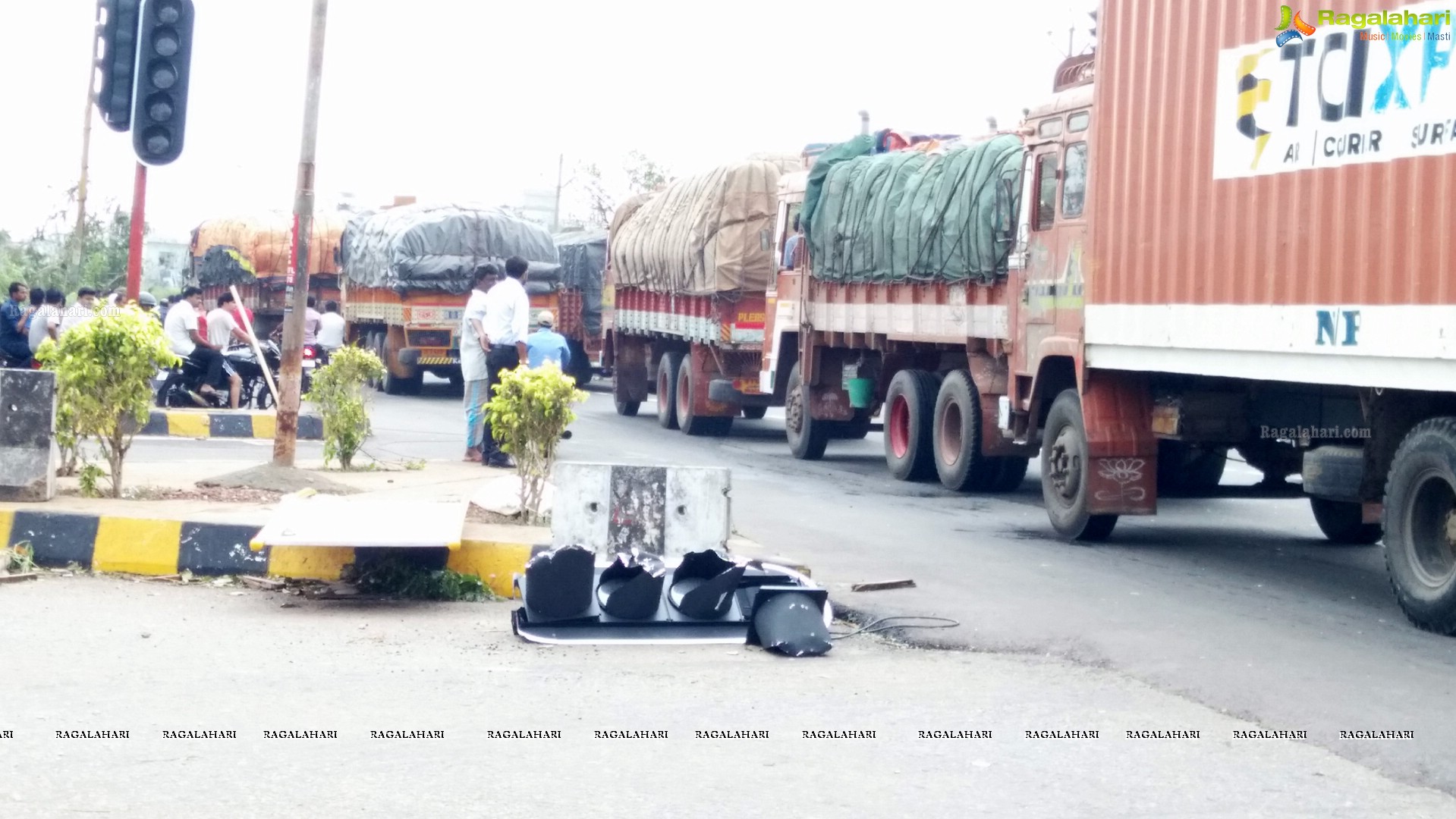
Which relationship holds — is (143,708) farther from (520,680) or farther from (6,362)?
(6,362)

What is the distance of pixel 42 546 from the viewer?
8242 mm

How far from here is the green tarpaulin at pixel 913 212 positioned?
43.1 ft

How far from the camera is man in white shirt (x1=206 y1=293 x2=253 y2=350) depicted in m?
18.3

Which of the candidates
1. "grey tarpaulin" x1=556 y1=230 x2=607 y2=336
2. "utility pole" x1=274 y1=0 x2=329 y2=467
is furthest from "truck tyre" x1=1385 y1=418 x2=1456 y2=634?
"grey tarpaulin" x1=556 y1=230 x2=607 y2=336

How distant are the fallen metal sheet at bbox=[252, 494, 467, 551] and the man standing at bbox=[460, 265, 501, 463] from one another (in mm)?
4760

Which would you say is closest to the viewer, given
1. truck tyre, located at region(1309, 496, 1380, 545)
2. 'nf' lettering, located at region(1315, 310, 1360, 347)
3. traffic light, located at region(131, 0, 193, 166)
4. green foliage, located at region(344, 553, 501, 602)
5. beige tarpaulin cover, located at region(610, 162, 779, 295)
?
'nf' lettering, located at region(1315, 310, 1360, 347)

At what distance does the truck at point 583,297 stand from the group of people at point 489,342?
13.7 m

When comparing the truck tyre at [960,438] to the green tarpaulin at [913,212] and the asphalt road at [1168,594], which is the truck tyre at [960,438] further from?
the green tarpaulin at [913,212]

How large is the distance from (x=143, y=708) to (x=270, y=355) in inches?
655

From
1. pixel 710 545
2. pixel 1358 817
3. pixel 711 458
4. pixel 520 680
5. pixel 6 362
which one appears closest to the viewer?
pixel 1358 817

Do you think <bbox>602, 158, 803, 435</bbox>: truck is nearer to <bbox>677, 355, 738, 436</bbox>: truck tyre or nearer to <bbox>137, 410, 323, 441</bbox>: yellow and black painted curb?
<bbox>677, 355, 738, 436</bbox>: truck tyre

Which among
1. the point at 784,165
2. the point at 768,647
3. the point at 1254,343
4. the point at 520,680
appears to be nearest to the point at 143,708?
the point at 520,680

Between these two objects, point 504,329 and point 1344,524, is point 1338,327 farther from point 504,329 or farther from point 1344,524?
point 504,329

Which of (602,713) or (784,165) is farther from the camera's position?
(784,165)
